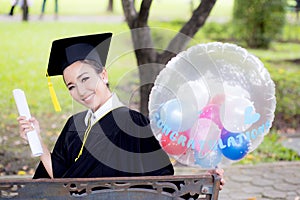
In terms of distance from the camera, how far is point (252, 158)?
6559mm

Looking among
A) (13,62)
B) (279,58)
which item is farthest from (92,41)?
(279,58)

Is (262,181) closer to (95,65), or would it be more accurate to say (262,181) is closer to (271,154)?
(271,154)

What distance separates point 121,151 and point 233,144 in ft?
1.88

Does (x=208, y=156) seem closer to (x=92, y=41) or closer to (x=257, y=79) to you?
(x=257, y=79)

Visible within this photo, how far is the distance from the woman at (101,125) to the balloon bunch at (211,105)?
98mm

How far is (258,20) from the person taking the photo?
1347 cm

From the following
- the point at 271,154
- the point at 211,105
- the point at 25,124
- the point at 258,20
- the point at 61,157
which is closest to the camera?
the point at 25,124

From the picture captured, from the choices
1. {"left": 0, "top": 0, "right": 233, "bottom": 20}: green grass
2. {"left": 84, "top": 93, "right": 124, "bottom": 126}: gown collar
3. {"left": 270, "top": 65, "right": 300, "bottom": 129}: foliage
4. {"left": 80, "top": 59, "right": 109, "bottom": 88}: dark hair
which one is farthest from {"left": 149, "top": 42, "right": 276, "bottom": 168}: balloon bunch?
{"left": 0, "top": 0, "right": 233, "bottom": 20}: green grass

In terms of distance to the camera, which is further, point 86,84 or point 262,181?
point 262,181

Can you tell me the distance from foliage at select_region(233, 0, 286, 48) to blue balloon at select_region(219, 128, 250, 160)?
35.0 ft

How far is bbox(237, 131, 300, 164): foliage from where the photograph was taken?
647 cm

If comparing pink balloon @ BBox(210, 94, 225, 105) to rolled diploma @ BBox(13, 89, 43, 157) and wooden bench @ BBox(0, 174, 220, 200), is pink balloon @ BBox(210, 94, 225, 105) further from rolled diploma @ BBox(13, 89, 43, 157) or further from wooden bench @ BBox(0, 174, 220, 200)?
rolled diploma @ BBox(13, 89, 43, 157)

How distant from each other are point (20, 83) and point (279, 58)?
5971 mm

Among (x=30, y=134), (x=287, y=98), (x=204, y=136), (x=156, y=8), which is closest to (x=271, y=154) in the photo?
(x=287, y=98)
